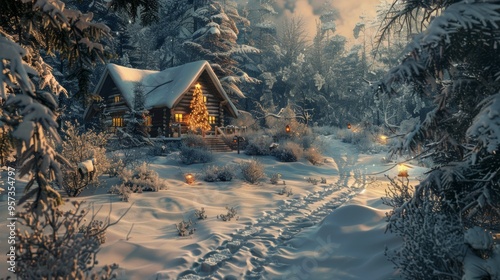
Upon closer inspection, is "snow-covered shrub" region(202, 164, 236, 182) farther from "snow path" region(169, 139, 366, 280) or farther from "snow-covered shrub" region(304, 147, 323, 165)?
"snow-covered shrub" region(304, 147, 323, 165)

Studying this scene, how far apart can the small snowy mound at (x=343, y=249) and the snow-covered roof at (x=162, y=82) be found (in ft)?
55.2

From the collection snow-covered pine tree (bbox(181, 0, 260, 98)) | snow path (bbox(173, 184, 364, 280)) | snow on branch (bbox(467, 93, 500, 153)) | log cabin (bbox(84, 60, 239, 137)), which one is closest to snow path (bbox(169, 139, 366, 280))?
snow path (bbox(173, 184, 364, 280))

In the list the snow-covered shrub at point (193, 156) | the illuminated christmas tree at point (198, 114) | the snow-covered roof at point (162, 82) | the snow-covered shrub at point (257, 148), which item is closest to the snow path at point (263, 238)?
the snow-covered shrub at point (193, 156)

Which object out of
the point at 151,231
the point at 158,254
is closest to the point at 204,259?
the point at 158,254

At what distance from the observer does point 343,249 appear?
20.4 ft

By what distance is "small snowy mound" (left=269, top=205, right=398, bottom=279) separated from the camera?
211 inches

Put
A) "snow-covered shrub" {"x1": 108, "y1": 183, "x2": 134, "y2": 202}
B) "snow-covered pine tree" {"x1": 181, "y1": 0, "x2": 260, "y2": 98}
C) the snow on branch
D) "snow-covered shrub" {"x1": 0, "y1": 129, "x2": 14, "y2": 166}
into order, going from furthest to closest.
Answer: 1. "snow-covered pine tree" {"x1": 181, "y1": 0, "x2": 260, "y2": 98}
2. "snow-covered shrub" {"x1": 108, "y1": 183, "x2": 134, "y2": 202}
3. "snow-covered shrub" {"x1": 0, "y1": 129, "x2": 14, "y2": 166}
4. the snow on branch

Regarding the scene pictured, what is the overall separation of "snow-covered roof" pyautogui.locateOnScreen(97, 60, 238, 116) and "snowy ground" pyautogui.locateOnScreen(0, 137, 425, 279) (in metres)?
12.1

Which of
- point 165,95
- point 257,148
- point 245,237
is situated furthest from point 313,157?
point 245,237

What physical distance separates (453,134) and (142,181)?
849 cm

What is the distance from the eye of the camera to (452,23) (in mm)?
3869

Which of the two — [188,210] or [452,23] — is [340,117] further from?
A: [452,23]

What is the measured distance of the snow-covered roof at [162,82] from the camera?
22859mm

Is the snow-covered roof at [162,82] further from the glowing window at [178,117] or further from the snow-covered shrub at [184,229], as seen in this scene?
the snow-covered shrub at [184,229]
